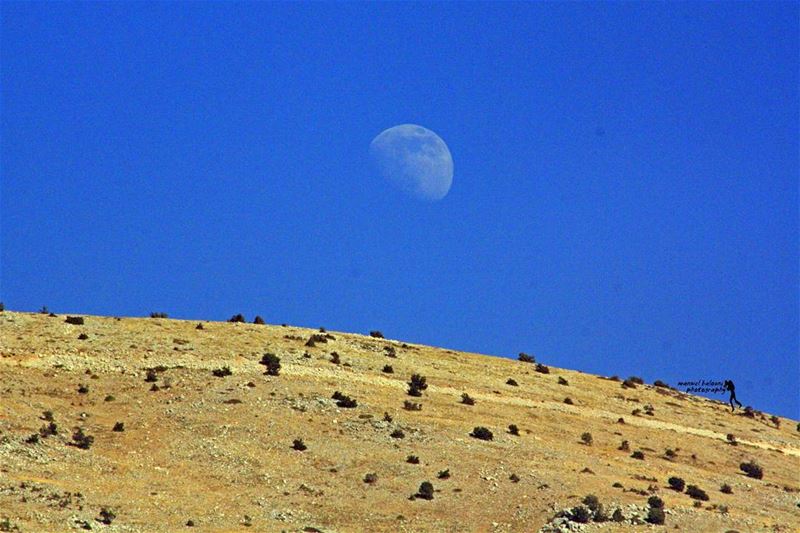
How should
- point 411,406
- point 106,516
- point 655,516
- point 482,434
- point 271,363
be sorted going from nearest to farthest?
point 106,516 → point 655,516 → point 482,434 → point 411,406 → point 271,363

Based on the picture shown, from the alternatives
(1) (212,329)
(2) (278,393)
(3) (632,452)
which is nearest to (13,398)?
(2) (278,393)

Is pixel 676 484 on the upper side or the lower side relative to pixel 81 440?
upper

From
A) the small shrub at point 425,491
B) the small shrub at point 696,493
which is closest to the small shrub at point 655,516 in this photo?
the small shrub at point 696,493

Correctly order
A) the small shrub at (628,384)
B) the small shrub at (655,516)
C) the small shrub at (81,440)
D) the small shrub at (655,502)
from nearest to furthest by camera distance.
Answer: the small shrub at (655,516) < the small shrub at (655,502) < the small shrub at (81,440) < the small shrub at (628,384)

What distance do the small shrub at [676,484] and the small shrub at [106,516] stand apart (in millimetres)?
28716

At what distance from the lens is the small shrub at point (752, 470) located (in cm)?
6156

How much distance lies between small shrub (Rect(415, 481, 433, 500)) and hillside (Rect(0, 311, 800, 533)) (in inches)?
14.8

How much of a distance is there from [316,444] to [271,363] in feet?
41.4

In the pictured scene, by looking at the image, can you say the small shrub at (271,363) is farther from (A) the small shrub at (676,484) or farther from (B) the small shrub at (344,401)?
(A) the small shrub at (676,484)

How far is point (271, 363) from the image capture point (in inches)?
2557

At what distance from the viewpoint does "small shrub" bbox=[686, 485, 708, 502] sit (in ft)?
172

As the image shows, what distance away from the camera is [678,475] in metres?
57.8

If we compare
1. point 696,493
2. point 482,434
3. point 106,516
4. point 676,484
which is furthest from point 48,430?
point 696,493

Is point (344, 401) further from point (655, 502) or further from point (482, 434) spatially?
point (655, 502)
